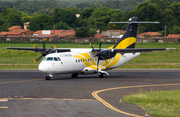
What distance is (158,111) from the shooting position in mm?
16781

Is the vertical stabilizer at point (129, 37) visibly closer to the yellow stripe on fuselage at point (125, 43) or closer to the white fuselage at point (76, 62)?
the yellow stripe on fuselage at point (125, 43)

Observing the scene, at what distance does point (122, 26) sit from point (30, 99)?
142 meters

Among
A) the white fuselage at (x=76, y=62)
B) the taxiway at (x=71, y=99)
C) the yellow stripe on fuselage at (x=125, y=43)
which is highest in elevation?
the yellow stripe on fuselage at (x=125, y=43)

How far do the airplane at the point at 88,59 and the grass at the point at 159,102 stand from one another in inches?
456

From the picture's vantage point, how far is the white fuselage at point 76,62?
30328 mm

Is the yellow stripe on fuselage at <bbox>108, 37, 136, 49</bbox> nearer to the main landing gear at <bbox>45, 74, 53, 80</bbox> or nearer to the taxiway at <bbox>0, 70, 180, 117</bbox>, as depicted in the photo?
the taxiway at <bbox>0, 70, 180, 117</bbox>

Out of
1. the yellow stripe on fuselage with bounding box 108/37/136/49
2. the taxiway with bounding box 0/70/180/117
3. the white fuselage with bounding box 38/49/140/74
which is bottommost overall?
the taxiway with bounding box 0/70/180/117

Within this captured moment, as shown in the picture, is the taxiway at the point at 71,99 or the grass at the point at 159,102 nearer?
the taxiway at the point at 71,99

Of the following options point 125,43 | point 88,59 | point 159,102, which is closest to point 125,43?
point 125,43

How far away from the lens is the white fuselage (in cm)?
3033

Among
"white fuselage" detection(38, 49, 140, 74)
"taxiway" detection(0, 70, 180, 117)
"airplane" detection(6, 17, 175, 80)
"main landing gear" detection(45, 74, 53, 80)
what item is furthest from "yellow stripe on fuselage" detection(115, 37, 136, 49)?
"main landing gear" detection(45, 74, 53, 80)

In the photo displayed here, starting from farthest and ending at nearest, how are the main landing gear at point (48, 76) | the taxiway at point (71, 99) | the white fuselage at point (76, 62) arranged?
1. the main landing gear at point (48, 76)
2. the white fuselage at point (76, 62)
3. the taxiway at point (71, 99)

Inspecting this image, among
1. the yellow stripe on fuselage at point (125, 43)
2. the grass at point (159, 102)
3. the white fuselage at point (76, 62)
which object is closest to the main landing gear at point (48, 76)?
the white fuselage at point (76, 62)

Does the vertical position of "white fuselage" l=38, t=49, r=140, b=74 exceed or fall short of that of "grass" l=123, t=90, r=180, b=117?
it exceeds it
